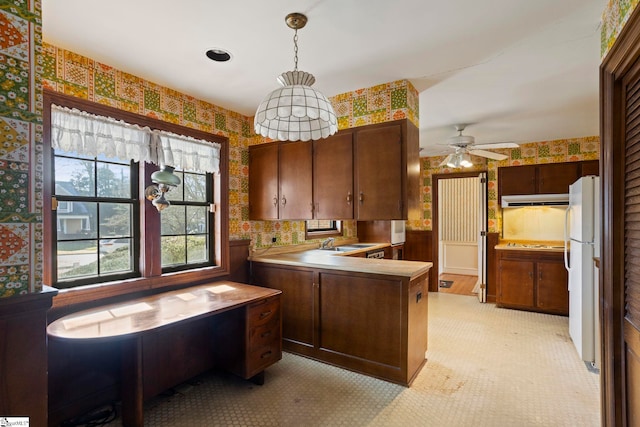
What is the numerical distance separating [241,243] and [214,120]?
128 cm

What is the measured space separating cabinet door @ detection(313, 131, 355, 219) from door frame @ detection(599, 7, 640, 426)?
1.70 m

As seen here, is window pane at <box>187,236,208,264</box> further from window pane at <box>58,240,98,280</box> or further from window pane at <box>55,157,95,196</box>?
window pane at <box>55,157,95,196</box>

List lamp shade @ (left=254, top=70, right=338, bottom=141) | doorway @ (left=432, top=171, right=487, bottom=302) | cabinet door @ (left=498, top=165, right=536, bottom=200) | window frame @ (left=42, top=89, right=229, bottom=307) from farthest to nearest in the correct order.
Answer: doorway @ (left=432, top=171, right=487, bottom=302) → cabinet door @ (left=498, top=165, right=536, bottom=200) → window frame @ (left=42, top=89, right=229, bottom=307) → lamp shade @ (left=254, top=70, right=338, bottom=141)

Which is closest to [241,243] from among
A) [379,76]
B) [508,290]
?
[379,76]

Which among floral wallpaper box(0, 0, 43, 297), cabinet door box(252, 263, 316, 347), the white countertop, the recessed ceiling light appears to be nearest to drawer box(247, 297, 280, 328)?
cabinet door box(252, 263, 316, 347)

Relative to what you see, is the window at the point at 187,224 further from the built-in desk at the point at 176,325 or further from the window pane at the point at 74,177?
the window pane at the point at 74,177

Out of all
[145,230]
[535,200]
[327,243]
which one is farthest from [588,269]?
[145,230]

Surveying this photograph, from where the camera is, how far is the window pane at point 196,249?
3025mm

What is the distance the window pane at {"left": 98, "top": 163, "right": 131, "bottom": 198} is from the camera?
242 cm

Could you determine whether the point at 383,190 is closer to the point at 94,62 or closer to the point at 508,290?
the point at 94,62

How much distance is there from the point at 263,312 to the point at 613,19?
282 centimetres

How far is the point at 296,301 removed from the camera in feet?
10.2

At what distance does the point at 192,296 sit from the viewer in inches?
101

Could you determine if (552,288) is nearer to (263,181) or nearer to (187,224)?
(263,181)
